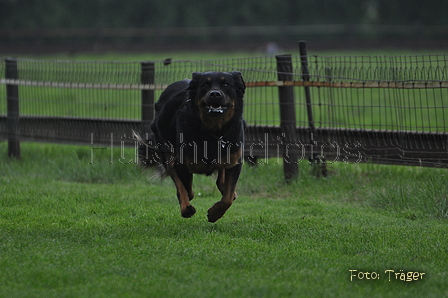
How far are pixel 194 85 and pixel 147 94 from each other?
158 inches

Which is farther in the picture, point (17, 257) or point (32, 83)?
point (32, 83)

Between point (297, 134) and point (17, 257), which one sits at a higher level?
point (297, 134)

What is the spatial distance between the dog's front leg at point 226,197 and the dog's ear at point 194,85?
804 mm

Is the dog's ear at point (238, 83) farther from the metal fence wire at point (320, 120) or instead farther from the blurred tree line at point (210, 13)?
the blurred tree line at point (210, 13)

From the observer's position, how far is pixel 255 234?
5668 millimetres

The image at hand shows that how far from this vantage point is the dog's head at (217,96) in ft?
17.8

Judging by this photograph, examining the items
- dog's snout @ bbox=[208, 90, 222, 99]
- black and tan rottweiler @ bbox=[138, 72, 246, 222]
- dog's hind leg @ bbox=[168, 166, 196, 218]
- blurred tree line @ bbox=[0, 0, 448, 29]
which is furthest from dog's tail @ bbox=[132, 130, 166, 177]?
blurred tree line @ bbox=[0, 0, 448, 29]

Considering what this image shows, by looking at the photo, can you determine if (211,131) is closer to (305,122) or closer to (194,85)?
(194,85)

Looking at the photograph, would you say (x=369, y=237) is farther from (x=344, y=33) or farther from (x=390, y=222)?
(x=344, y=33)

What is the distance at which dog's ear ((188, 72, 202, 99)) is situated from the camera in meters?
5.65

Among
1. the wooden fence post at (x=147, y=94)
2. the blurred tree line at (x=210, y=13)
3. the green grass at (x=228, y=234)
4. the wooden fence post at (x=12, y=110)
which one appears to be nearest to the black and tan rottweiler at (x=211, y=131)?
the green grass at (x=228, y=234)

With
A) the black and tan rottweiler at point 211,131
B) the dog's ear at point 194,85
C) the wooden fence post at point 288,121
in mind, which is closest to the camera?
the black and tan rottweiler at point 211,131

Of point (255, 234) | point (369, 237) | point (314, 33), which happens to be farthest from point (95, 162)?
point (314, 33)

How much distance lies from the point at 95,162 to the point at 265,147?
2.64m
